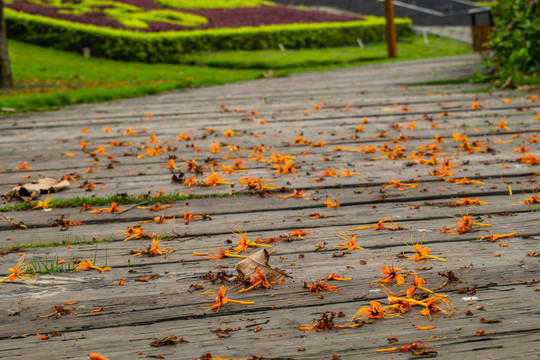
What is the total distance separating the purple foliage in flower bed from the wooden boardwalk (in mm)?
13954

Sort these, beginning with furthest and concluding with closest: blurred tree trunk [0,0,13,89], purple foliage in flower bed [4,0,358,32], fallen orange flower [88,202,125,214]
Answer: purple foliage in flower bed [4,0,358,32] < blurred tree trunk [0,0,13,89] < fallen orange flower [88,202,125,214]

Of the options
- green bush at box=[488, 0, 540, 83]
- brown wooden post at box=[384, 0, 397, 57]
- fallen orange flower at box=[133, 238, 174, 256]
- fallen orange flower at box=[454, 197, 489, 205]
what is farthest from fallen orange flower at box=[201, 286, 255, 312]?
brown wooden post at box=[384, 0, 397, 57]

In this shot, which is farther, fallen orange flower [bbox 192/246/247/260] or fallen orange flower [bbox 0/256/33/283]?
fallen orange flower [bbox 192/246/247/260]

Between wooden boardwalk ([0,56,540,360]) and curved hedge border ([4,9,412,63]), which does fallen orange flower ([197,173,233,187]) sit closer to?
wooden boardwalk ([0,56,540,360])

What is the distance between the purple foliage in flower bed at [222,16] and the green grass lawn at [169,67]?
2.19m

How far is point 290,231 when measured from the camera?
2422 mm

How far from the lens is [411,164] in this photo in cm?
346

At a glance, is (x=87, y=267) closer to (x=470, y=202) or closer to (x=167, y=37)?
(x=470, y=202)

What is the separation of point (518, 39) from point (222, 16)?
50.8 feet

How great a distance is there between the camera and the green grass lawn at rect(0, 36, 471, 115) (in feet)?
32.0

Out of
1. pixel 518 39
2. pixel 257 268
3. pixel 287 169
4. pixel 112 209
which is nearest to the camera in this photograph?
pixel 257 268

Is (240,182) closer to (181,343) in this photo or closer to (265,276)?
(265,276)

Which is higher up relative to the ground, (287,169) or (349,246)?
(287,169)

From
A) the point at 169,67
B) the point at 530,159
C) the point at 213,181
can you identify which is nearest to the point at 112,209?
the point at 213,181
